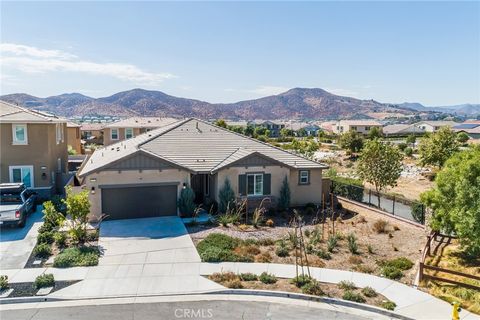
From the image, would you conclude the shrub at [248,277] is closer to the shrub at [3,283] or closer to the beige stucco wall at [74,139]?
the shrub at [3,283]

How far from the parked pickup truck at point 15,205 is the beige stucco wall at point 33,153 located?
278 centimetres

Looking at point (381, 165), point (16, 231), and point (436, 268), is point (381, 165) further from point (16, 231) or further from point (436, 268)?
point (16, 231)

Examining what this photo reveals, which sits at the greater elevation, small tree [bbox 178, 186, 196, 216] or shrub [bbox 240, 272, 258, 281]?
small tree [bbox 178, 186, 196, 216]

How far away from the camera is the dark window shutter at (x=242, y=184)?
23.6 m

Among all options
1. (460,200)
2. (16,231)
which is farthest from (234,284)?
(16,231)

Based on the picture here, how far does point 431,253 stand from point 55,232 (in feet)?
55.8

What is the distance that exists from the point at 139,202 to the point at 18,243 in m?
6.29

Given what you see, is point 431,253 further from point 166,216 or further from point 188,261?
point 166,216

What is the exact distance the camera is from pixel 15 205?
66.0 feet

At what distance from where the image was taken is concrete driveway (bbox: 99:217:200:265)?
15.9m

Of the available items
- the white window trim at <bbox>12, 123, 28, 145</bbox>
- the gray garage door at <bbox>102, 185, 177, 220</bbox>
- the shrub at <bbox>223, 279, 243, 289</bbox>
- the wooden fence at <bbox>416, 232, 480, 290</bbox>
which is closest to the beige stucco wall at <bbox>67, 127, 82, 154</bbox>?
the white window trim at <bbox>12, 123, 28, 145</bbox>

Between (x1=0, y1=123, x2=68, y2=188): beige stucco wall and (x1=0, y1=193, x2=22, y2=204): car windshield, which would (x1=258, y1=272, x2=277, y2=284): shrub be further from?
(x1=0, y1=123, x2=68, y2=188): beige stucco wall

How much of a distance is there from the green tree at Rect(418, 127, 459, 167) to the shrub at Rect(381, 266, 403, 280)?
37877mm

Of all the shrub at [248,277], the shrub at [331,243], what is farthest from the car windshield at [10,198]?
the shrub at [331,243]
